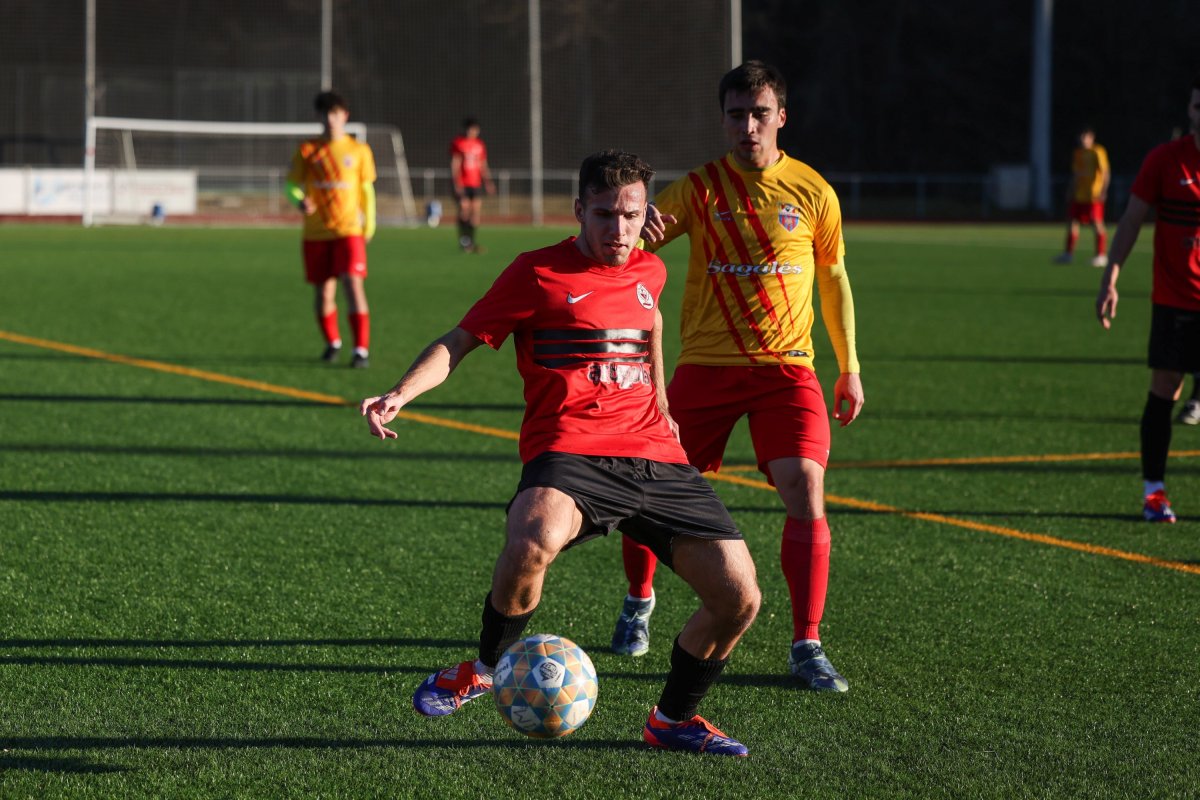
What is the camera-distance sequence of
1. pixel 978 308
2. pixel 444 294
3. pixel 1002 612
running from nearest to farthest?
pixel 1002 612, pixel 978 308, pixel 444 294

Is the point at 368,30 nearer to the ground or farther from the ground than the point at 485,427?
farther from the ground

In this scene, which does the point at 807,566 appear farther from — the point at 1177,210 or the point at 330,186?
the point at 330,186

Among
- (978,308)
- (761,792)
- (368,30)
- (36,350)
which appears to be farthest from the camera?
(368,30)

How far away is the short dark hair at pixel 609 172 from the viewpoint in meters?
3.98

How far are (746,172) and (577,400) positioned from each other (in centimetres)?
139

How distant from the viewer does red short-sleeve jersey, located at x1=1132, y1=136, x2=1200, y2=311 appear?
6945mm

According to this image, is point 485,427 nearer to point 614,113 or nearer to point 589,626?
point 589,626

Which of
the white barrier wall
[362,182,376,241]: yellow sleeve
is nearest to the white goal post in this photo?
the white barrier wall

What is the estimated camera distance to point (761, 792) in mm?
3758

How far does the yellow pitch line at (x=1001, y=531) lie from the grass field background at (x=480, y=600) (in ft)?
0.11

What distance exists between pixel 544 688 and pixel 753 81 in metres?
2.08

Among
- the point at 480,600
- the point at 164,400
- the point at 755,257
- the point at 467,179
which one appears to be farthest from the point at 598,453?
the point at 467,179

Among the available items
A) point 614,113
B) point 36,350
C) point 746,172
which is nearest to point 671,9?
point 614,113

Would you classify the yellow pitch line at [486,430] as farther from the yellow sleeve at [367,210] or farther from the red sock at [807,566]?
the red sock at [807,566]
